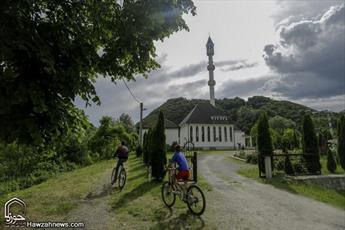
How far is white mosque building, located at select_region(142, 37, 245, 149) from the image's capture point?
5112cm

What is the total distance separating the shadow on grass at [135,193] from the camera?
29.5ft

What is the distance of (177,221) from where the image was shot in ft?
23.5

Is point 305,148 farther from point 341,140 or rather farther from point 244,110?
point 244,110

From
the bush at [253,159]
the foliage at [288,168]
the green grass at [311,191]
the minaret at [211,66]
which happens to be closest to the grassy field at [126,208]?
the green grass at [311,191]

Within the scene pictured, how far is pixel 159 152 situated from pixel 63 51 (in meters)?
9.26

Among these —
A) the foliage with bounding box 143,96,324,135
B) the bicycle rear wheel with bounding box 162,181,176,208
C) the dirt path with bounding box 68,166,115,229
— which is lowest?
the dirt path with bounding box 68,166,115,229

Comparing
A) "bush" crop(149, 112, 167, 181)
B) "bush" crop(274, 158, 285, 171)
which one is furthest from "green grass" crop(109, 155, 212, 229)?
"bush" crop(274, 158, 285, 171)

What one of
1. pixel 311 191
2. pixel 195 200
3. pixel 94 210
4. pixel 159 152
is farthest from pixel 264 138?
pixel 94 210

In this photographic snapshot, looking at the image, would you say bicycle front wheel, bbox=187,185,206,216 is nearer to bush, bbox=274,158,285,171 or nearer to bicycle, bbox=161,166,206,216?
bicycle, bbox=161,166,206,216

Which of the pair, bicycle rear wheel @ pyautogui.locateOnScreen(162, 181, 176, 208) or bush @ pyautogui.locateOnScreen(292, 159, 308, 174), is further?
Answer: bush @ pyautogui.locateOnScreen(292, 159, 308, 174)

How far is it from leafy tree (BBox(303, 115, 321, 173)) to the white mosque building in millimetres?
34118

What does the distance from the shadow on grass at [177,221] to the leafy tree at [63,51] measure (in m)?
3.08

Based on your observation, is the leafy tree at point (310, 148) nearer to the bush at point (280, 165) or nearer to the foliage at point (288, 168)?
the foliage at point (288, 168)

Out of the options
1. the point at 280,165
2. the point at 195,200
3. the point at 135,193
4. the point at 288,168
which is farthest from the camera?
the point at 280,165
